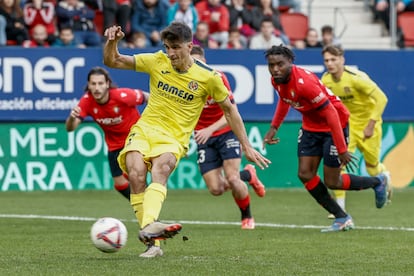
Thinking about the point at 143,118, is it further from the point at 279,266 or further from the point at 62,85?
the point at 62,85

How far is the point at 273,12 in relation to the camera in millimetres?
23328

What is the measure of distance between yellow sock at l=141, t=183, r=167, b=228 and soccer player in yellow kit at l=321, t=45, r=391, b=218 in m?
5.86

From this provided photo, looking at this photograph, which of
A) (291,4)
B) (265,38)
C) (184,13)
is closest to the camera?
(265,38)

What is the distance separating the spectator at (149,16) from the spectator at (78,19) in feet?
3.78

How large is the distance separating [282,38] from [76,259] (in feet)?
43.2

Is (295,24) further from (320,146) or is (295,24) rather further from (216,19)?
(320,146)

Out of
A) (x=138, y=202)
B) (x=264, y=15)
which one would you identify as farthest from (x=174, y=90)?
(x=264, y=15)

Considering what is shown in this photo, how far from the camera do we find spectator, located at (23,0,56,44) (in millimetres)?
21062

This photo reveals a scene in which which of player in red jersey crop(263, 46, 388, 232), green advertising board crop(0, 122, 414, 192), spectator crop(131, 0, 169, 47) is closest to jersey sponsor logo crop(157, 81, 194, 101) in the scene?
player in red jersey crop(263, 46, 388, 232)

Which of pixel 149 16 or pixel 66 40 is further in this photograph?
pixel 149 16

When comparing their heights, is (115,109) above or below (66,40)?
above

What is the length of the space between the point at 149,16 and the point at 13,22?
9.66ft

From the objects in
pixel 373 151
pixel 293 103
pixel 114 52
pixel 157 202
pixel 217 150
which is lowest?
pixel 373 151

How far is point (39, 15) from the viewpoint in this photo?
21078 mm
